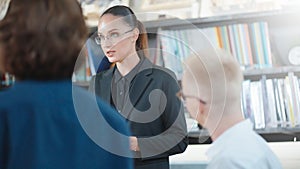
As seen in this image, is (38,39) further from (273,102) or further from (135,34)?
(273,102)

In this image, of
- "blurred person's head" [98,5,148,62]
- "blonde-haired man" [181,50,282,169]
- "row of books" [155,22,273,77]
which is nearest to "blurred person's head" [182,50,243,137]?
"blonde-haired man" [181,50,282,169]

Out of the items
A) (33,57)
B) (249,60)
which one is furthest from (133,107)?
(249,60)

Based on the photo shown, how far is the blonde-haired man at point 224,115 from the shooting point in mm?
1055

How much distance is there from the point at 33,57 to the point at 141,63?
0.74 m

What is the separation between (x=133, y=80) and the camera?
159cm

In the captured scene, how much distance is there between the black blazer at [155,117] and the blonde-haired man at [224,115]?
306 mm

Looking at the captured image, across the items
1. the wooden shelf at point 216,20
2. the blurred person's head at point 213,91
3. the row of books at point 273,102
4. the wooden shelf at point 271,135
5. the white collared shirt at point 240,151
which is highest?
the wooden shelf at point 216,20

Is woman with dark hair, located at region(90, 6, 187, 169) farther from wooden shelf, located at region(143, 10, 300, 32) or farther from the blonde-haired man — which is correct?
wooden shelf, located at region(143, 10, 300, 32)

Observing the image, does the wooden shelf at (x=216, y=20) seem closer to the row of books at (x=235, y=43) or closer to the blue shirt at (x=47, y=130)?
the row of books at (x=235, y=43)

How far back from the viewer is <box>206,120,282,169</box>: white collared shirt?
103cm

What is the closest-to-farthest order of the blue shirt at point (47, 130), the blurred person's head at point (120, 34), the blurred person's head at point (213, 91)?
the blue shirt at point (47, 130) → the blurred person's head at point (213, 91) → the blurred person's head at point (120, 34)

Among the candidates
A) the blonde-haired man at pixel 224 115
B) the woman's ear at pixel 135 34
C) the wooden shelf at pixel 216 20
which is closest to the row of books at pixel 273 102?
the wooden shelf at pixel 216 20

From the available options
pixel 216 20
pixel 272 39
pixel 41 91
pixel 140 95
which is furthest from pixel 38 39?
pixel 272 39

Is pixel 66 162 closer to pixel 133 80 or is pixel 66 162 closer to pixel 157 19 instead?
pixel 133 80
